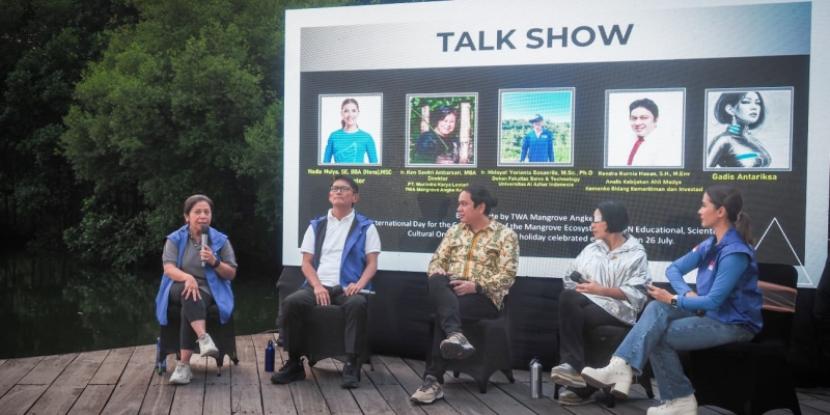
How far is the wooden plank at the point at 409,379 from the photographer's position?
4.45m

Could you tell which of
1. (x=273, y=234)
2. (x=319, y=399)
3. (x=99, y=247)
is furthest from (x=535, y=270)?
(x=99, y=247)

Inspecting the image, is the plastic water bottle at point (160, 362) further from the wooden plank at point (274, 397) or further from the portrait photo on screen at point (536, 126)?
the portrait photo on screen at point (536, 126)

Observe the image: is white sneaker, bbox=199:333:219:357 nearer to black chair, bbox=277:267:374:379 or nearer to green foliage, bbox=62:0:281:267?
black chair, bbox=277:267:374:379

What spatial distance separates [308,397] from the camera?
4.68 meters

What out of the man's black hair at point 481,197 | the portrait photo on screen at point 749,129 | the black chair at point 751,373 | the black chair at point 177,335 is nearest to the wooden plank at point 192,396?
the black chair at point 177,335

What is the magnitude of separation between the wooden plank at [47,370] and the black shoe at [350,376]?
1.70 metres

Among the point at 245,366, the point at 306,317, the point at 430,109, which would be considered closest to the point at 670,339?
the point at 306,317

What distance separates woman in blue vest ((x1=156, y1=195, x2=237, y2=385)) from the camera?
16.6ft

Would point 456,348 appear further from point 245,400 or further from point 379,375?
point 245,400

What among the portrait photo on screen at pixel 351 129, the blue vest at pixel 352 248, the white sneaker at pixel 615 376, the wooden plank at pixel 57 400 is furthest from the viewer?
the portrait photo on screen at pixel 351 129

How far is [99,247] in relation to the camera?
60.6 feet

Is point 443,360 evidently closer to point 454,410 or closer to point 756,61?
point 454,410

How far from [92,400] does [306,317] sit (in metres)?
1.27

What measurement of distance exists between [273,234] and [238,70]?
12.5ft
